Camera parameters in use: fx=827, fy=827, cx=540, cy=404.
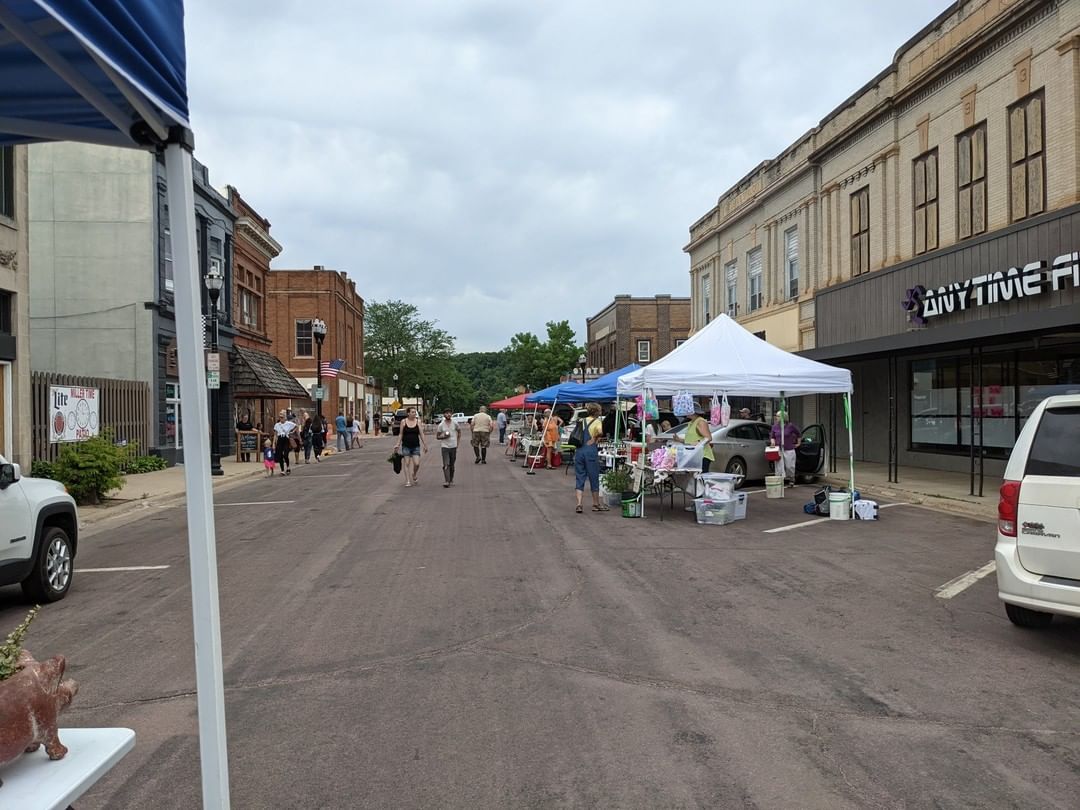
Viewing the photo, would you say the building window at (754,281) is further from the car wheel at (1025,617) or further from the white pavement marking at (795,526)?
the car wheel at (1025,617)

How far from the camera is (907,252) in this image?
2100 centimetres

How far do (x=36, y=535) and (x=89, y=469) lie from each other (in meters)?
8.73

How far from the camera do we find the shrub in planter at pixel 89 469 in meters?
15.1

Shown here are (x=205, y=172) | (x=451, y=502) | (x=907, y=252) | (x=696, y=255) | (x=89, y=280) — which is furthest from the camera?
(x=696, y=255)

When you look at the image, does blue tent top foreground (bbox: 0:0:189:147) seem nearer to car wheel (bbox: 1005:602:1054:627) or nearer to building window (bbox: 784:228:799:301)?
car wheel (bbox: 1005:602:1054:627)

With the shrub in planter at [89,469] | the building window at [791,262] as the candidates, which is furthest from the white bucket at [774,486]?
the building window at [791,262]

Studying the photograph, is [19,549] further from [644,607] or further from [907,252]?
[907,252]

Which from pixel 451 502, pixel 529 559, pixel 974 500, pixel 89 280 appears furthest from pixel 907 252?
pixel 89 280

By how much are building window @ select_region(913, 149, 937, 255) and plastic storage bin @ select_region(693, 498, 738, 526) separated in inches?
443

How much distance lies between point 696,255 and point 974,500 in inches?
1027

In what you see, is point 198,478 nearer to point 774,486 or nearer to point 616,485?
point 616,485

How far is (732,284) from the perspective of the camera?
34.4 metres

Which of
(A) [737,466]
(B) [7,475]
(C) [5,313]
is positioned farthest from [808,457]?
(C) [5,313]

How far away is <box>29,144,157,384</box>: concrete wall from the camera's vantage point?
24.0 metres
